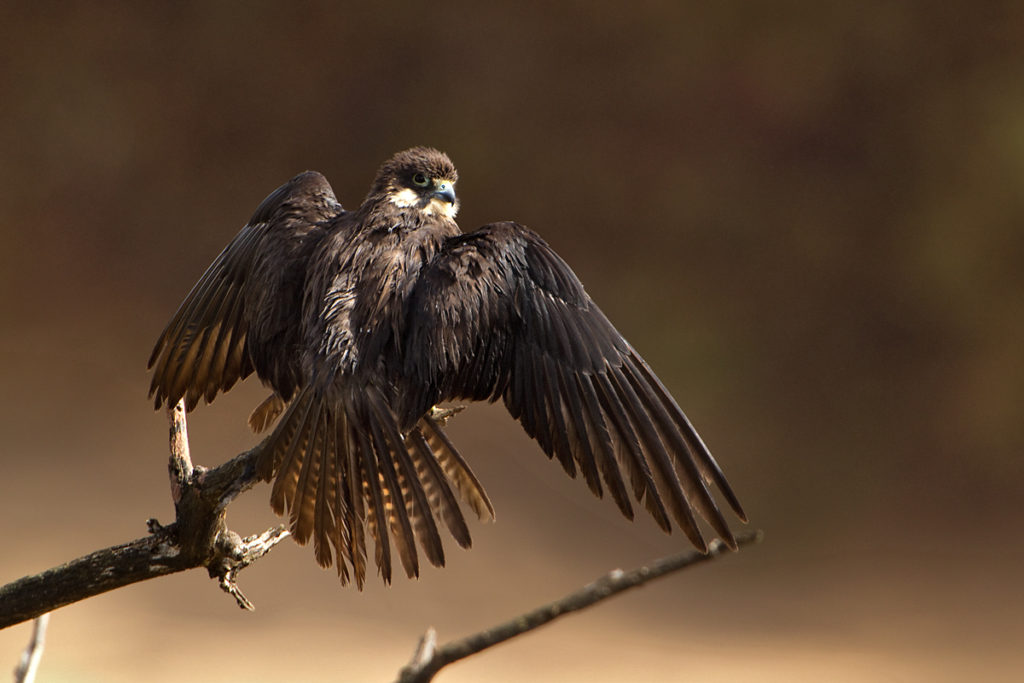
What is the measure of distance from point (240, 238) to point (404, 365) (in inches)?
27.5

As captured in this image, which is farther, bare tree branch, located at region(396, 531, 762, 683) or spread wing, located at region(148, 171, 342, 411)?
spread wing, located at region(148, 171, 342, 411)

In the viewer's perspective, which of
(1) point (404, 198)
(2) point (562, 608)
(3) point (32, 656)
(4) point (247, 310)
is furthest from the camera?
(1) point (404, 198)

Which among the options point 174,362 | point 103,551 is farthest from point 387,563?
point 174,362

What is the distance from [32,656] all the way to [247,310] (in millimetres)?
780

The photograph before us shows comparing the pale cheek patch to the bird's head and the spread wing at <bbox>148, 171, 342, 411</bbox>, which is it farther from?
the spread wing at <bbox>148, 171, 342, 411</bbox>

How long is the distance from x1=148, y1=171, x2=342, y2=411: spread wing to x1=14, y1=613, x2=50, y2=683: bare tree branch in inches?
20.9

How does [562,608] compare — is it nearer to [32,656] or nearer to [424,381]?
[424,381]

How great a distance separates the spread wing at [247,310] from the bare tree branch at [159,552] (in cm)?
29

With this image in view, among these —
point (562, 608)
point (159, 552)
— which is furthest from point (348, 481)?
point (562, 608)

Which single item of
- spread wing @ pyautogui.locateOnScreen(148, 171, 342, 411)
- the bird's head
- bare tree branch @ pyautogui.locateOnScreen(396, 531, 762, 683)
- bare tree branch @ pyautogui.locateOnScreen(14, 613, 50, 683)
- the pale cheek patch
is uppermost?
the bird's head

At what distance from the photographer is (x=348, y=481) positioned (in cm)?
182

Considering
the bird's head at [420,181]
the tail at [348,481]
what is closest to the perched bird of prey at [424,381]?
the tail at [348,481]

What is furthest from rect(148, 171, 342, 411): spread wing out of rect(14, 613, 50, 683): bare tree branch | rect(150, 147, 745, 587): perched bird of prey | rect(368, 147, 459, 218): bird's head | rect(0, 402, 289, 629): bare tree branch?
rect(14, 613, 50, 683): bare tree branch

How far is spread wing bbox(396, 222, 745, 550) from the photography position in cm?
180
